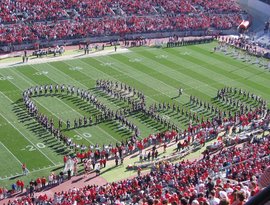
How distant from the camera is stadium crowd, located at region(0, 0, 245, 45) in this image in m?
55.2

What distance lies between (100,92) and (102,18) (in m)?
23.8

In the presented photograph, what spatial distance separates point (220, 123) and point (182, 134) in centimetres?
338

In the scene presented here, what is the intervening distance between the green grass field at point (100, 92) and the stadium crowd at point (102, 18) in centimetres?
703

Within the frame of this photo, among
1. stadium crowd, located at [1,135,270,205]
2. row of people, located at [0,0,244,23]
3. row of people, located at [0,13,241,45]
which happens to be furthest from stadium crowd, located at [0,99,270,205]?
row of people, located at [0,0,244,23]

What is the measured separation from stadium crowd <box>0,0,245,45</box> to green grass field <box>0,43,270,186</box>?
277 inches

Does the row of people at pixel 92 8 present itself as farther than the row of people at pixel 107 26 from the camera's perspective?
Yes

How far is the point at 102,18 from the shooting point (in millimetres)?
61969

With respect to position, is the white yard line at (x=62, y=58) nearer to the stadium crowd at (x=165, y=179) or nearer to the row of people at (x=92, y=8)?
the row of people at (x=92, y=8)

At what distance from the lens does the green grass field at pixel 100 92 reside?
3022 centimetres

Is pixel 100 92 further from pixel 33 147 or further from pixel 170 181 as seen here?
pixel 170 181

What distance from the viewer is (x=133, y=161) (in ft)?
99.2

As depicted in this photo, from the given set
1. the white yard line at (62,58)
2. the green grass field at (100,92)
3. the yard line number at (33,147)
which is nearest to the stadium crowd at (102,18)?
the white yard line at (62,58)

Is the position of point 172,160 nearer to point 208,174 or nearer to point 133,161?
point 133,161

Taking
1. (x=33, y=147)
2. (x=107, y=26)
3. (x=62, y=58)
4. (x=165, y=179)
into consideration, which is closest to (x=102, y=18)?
(x=107, y=26)
